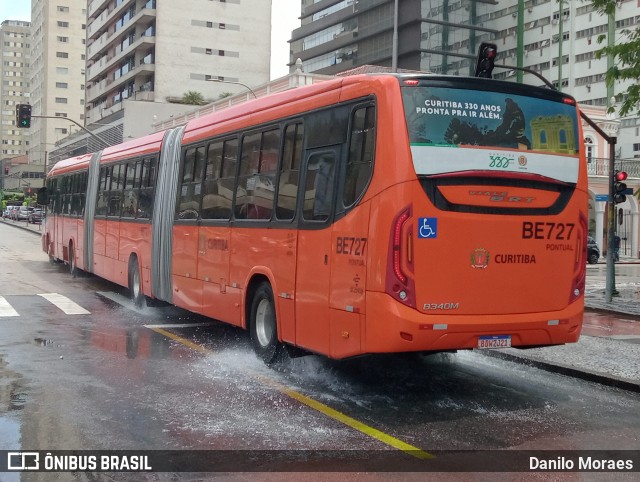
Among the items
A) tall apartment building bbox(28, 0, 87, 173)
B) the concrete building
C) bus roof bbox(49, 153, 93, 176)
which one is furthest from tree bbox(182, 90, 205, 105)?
tall apartment building bbox(28, 0, 87, 173)

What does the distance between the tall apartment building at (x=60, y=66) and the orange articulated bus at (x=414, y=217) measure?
13596 cm

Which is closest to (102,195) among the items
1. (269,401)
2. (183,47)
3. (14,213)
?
(269,401)

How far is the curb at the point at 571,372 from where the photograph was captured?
337 inches

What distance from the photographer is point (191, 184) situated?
475 inches

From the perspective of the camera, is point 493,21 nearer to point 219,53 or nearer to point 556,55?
point 556,55

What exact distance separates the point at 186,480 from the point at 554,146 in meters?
5.05

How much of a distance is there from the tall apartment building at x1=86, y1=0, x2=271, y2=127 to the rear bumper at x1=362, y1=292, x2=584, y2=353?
226 feet

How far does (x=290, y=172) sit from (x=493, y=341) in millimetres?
3073

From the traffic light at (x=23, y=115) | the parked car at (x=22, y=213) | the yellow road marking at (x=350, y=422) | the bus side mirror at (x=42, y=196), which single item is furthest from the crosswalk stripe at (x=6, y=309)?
the parked car at (x=22, y=213)

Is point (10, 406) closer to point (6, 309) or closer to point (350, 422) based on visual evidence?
point (350, 422)

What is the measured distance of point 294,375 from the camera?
349 inches

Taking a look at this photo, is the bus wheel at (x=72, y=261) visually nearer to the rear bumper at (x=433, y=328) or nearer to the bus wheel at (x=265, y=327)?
the bus wheel at (x=265, y=327)

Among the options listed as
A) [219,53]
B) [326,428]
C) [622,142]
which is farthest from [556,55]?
[326,428]

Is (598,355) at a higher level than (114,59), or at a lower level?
lower
